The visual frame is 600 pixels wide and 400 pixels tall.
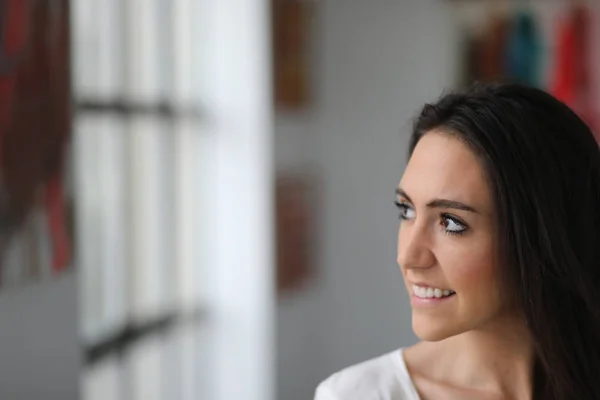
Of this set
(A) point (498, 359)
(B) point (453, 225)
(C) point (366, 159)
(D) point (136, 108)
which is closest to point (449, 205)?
(B) point (453, 225)

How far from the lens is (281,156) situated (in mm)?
3953

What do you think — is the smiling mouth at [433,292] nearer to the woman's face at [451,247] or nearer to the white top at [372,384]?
the woman's face at [451,247]

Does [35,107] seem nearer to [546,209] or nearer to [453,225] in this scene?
[453,225]

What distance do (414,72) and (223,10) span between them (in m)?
1.13

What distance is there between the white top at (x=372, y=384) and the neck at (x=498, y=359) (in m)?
0.09

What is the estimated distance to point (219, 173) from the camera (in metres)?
3.78

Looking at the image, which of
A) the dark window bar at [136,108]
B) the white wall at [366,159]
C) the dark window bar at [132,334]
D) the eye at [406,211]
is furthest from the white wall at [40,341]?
the white wall at [366,159]

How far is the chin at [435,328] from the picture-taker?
141 cm

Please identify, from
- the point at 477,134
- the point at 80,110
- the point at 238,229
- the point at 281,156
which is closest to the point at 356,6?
the point at 281,156

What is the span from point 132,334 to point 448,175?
188 cm

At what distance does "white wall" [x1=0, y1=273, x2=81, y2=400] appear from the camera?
1895 millimetres

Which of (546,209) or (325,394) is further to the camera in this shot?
(325,394)

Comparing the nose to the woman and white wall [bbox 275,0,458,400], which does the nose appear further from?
white wall [bbox 275,0,458,400]

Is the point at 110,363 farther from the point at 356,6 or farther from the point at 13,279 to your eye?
the point at 356,6
